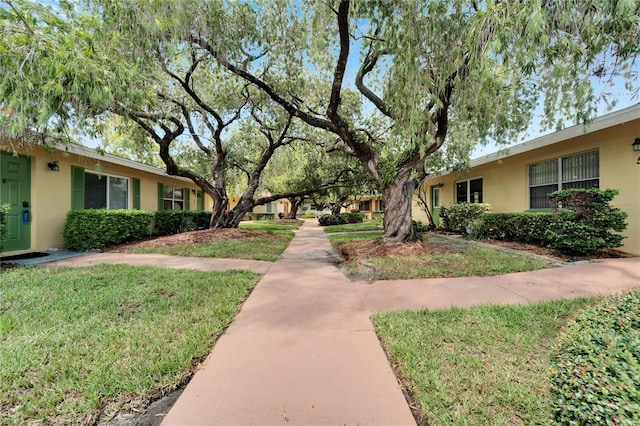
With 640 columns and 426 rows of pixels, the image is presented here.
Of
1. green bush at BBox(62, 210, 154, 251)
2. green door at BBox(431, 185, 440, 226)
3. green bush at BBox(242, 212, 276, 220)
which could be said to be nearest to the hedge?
green door at BBox(431, 185, 440, 226)

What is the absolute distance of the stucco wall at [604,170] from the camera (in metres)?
6.07

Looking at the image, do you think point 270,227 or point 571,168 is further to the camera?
point 270,227

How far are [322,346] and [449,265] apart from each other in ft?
12.0

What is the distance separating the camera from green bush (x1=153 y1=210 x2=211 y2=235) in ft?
34.3

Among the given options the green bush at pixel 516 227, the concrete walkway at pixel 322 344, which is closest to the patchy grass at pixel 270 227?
the green bush at pixel 516 227

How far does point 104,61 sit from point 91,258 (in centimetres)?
492

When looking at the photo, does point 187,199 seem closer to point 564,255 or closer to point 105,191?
point 105,191

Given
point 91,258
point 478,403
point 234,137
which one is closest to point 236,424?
point 478,403

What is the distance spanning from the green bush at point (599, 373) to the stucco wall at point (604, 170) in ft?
22.5

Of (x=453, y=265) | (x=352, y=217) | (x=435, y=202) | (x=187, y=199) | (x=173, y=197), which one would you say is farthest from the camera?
(x=352, y=217)

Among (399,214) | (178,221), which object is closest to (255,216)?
(178,221)

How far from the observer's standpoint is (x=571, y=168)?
7516 millimetres

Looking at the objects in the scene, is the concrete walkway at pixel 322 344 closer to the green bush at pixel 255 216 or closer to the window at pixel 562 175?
the window at pixel 562 175

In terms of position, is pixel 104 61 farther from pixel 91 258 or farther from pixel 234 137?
pixel 234 137
